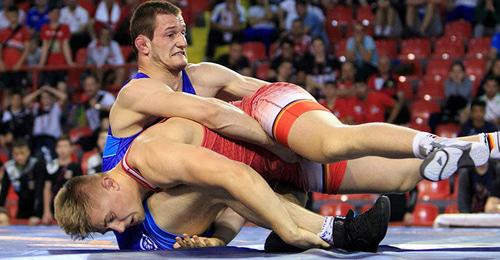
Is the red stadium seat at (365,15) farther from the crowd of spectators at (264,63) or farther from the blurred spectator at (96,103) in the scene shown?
the blurred spectator at (96,103)

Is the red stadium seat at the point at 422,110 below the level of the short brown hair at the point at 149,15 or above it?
below

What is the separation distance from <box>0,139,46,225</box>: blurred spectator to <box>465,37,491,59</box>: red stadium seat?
178 inches

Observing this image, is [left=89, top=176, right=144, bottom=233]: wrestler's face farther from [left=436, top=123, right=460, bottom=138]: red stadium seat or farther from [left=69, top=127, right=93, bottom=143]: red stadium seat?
[left=69, top=127, right=93, bottom=143]: red stadium seat

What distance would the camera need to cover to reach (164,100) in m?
4.22

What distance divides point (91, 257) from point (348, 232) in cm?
102

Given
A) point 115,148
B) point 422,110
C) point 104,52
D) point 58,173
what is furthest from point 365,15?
point 115,148

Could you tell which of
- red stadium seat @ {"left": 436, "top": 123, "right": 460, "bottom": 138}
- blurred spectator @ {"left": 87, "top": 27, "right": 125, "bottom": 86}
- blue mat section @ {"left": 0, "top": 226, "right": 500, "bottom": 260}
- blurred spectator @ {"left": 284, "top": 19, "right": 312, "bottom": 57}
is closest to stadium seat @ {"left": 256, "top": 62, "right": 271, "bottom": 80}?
blurred spectator @ {"left": 284, "top": 19, "right": 312, "bottom": 57}

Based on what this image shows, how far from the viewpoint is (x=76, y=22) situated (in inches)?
482

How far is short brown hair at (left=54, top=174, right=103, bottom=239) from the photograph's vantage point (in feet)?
13.1

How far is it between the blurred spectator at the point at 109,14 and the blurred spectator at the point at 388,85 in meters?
3.70

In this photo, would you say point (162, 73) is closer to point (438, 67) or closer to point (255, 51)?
point (438, 67)

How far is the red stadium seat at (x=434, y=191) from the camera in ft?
27.6

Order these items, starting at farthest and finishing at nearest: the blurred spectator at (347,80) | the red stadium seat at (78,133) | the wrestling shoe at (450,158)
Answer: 1. the red stadium seat at (78,133)
2. the blurred spectator at (347,80)
3. the wrestling shoe at (450,158)

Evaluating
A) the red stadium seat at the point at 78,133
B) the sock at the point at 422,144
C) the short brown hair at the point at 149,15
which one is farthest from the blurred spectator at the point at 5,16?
the sock at the point at 422,144
